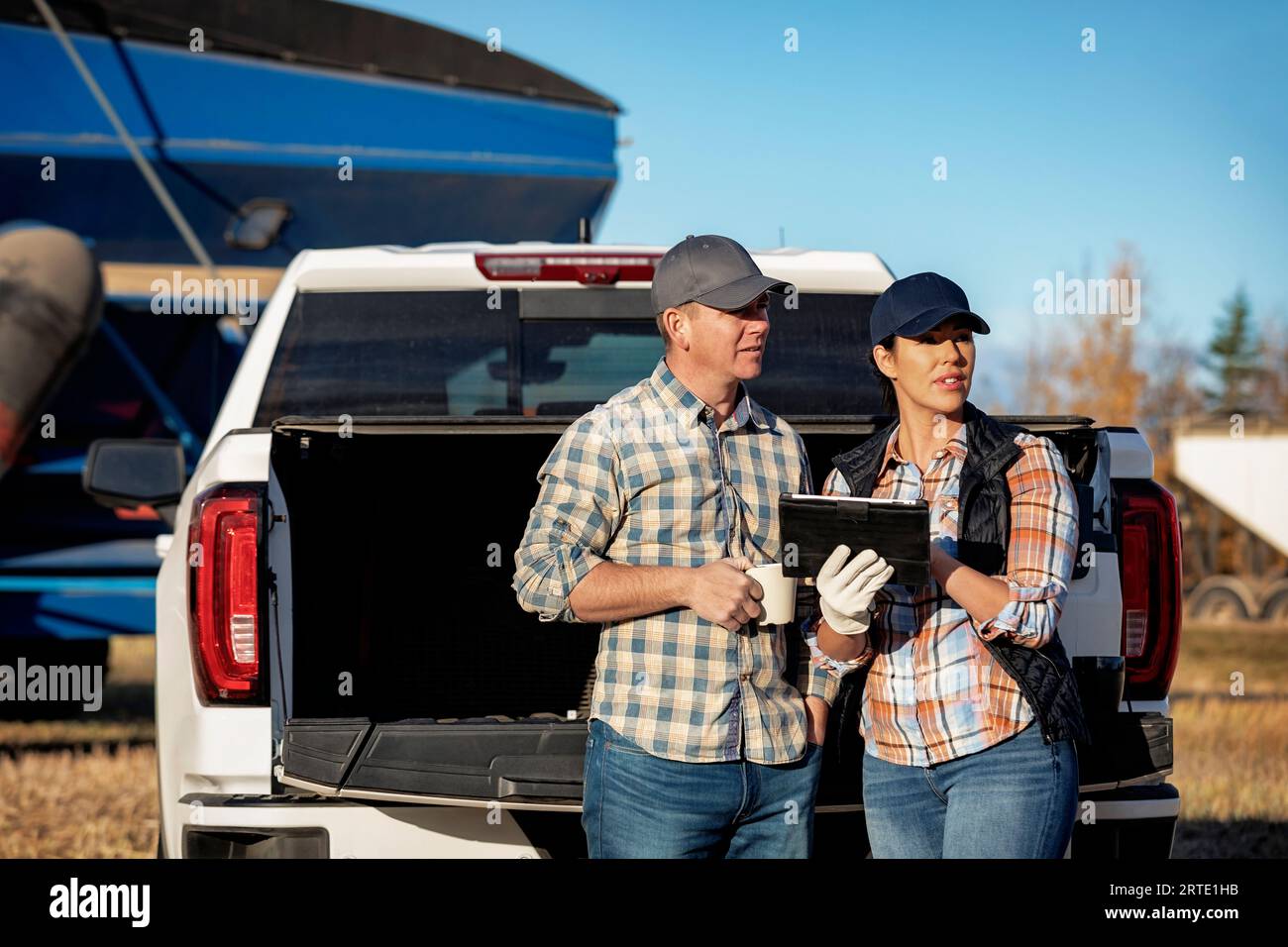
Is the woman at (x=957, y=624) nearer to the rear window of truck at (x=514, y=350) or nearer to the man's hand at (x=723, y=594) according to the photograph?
the man's hand at (x=723, y=594)

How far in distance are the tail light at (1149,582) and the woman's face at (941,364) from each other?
37.7 inches

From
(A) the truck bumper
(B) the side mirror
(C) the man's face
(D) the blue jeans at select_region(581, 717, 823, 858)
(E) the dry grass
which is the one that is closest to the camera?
(D) the blue jeans at select_region(581, 717, 823, 858)

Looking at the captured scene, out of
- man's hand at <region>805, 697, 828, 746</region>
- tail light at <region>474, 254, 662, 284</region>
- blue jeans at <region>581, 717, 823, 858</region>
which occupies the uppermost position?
tail light at <region>474, 254, 662, 284</region>

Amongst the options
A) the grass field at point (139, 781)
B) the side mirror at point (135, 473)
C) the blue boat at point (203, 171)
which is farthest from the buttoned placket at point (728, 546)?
the blue boat at point (203, 171)

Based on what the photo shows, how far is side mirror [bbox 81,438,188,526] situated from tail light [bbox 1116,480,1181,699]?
2.54 m

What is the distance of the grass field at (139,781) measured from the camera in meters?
6.54

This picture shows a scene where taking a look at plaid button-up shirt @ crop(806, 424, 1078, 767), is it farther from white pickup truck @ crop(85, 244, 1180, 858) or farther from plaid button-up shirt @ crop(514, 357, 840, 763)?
white pickup truck @ crop(85, 244, 1180, 858)

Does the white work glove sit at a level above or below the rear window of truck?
below

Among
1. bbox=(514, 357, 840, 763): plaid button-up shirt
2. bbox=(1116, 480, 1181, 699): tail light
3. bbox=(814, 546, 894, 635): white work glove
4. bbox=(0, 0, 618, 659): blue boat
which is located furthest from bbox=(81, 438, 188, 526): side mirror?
bbox=(0, 0, 618, 659): blue boat

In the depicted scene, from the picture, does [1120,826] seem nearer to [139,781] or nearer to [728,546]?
[728,546]

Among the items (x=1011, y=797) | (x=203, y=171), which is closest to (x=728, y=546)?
(x=1011, y=797)

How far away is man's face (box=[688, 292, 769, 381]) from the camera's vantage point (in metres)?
3.06

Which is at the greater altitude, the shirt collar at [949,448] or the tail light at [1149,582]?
the shirt collar at [949,448]

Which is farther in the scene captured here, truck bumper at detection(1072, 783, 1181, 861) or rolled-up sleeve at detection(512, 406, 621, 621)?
truck bumper at detection(1072, 783, 1181, 861)
